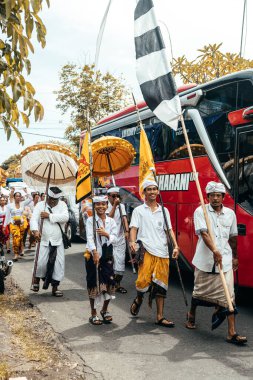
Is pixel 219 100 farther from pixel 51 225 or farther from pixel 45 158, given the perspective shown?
pixel 51 225

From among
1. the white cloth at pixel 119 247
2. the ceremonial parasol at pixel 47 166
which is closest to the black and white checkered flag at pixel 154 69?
the ceremonial parasol at pixel 47 166

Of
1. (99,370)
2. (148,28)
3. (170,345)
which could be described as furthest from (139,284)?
(148,28)

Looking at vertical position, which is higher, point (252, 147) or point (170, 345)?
point (252, 147)

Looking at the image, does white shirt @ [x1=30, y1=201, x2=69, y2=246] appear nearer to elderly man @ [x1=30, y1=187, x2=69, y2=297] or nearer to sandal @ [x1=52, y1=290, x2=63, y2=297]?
elderly man @ [x1=30, y1=187, x2=69, y2=297]

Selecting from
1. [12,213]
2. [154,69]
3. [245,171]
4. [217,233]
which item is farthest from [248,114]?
[12,213]

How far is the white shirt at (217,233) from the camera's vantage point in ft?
17.9

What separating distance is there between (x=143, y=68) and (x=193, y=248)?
2.98m

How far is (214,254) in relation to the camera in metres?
5.30

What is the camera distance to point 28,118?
11.3ft

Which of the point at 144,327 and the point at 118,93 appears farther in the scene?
the point at 118,93

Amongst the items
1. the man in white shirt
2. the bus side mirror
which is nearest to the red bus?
the bus side mirror

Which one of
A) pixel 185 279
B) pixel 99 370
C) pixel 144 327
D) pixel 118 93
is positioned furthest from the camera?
pixel 118 93

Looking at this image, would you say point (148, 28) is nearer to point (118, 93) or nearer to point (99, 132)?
point (99, 132)

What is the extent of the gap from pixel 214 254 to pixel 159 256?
0.88 m
